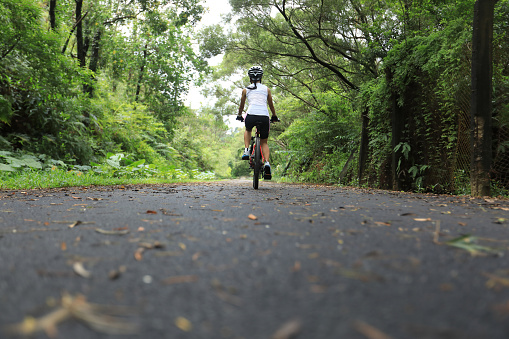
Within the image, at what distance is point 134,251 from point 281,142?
84.9 feet

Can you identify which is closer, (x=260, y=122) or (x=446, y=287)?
(x=446, y=287)

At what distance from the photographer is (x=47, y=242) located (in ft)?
6.20

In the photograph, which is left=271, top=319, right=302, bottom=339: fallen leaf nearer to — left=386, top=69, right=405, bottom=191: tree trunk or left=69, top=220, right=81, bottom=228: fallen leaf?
left=69, top=220, right=81, bottom=228: fallen leaf

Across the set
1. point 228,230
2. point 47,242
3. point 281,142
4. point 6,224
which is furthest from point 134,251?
point 281,142

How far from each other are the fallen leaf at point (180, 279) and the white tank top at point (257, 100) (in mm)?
5475

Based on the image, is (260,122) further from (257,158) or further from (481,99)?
(481,99)

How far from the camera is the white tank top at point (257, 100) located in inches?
261

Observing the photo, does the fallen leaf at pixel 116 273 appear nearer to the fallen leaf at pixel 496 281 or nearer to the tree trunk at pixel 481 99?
the fallen leaf at pixel 496 281

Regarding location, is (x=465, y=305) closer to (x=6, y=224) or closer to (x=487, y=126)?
(x=6, y=224)

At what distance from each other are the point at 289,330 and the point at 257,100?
603cm

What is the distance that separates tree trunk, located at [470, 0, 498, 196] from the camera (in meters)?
4.92

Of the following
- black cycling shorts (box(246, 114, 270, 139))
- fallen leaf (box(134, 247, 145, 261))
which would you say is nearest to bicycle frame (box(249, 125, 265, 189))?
black cycling shorts (box(246, 114, 270, 139))

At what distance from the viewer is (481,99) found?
4.96m

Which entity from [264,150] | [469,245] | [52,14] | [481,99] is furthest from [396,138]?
[52,14]
